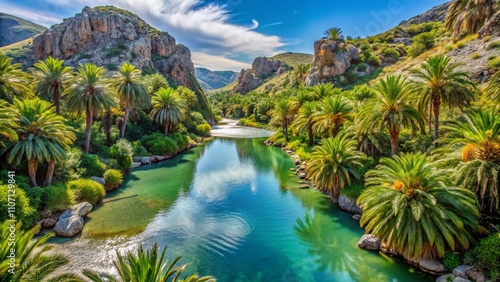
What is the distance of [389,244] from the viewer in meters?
12.7

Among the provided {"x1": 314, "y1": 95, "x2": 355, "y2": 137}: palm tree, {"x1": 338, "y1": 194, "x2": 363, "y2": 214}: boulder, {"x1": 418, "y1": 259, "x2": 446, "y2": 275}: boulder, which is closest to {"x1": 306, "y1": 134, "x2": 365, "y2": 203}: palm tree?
{"x1": 338, "y1": 194, "x2": 363, "y2": 214}: boulder

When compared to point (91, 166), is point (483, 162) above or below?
above

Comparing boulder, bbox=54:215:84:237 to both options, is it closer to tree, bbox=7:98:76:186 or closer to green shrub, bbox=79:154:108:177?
tree, bbox=7:98:76:186

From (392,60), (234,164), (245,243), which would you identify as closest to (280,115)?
(234,164)

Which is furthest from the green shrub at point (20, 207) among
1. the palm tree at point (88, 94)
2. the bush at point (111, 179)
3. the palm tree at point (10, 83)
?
the palm tree at point (88, 94)

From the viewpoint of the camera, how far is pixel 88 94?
26.5 metres

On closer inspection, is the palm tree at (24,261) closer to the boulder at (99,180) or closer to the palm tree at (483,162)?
the palm tree at (483,162)

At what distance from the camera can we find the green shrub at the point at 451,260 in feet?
37.8

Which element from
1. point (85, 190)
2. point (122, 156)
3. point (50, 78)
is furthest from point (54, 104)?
point (85, 190)

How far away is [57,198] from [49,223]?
1.71 m

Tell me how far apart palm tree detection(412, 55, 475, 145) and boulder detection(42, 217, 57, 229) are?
2556cm

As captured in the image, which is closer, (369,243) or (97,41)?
(369,243)

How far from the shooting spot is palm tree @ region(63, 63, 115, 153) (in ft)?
86.3

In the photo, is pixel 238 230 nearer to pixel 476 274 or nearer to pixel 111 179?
pixel 476 274
